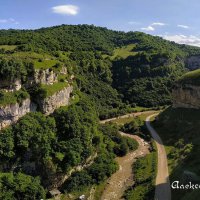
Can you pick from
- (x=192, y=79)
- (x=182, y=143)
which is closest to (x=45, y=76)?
(x=182, y=143)

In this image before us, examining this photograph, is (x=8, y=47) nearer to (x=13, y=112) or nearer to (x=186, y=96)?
A: (x=13, y=112)

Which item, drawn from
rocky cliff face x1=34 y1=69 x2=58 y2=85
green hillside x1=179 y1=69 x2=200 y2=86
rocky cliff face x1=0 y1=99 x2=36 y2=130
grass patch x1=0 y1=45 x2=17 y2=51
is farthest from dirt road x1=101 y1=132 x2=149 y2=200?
grass patch x1=0 y1=45 x2=17 y2=51

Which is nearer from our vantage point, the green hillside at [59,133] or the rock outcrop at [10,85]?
the green hillside at [59,133]

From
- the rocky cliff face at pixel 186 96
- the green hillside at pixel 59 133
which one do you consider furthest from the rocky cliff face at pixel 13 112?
the rocky cliff face at pixel 186 96

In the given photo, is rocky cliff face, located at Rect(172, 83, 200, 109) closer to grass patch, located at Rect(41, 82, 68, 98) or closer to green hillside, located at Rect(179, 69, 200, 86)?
green hillside, located at Rect(179, 69, 200, 86)

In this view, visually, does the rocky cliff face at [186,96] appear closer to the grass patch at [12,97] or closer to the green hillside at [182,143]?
the green hillside at [182,143]

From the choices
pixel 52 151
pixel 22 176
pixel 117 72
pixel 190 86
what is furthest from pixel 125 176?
pixel 117 72

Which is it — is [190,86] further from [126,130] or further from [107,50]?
[107,50]
